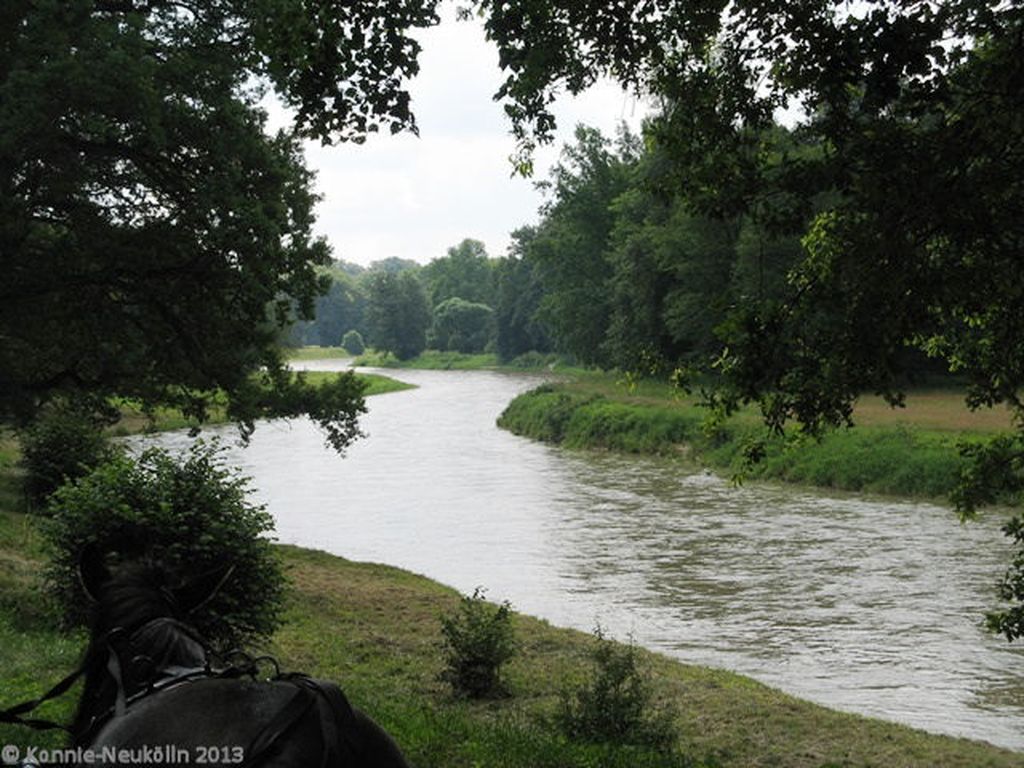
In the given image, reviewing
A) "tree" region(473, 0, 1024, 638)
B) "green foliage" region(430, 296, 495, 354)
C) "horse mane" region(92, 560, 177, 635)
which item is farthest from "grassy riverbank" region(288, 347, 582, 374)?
"horse mane" region(92, 560, 177, 635)

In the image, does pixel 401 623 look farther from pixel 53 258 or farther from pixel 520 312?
pixel 520 312

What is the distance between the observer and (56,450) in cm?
2248

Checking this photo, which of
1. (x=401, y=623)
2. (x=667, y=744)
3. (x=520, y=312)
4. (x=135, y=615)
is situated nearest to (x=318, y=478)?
(x=401, y=623)

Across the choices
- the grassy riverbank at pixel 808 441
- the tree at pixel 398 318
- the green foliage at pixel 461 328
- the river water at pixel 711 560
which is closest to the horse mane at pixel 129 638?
the river water at pixel 711 560

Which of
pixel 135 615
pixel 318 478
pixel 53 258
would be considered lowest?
pixel 318 478

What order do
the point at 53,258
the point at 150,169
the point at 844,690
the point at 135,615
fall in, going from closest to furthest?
the point at 135,615 → the point at 844,690 → the point at 53,258 → the point at 150,169

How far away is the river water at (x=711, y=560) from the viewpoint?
13773mm

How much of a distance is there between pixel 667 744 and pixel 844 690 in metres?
5.01

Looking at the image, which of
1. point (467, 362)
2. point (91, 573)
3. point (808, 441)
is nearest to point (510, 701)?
point (91, 573)

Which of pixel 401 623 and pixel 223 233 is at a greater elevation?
pixel 223 233

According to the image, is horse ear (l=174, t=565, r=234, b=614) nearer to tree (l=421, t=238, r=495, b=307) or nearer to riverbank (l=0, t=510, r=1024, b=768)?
riverbank (l=0, t=510, r=1024, b=768)

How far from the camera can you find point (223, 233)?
14156 mm

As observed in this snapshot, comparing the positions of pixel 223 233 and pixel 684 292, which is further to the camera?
pixel 684 292

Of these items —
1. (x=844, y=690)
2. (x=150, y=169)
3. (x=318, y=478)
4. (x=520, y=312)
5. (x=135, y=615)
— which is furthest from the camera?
(x=520, y=312)
